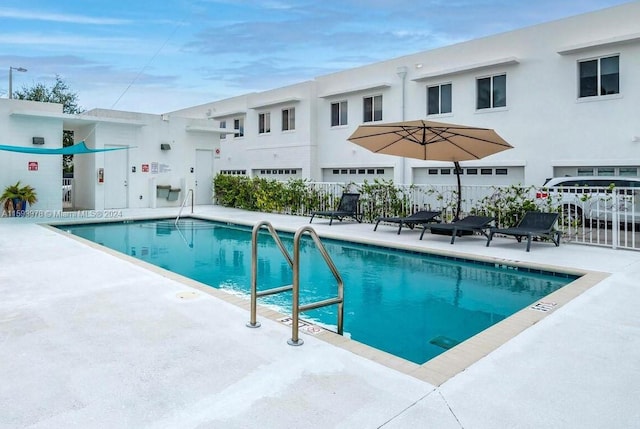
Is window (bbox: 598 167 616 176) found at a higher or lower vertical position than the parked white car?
higher

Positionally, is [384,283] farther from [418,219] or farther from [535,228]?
[418,219]

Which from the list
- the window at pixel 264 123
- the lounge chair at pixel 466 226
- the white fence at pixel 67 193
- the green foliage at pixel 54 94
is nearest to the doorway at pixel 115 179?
the white fence at pixel 67 193

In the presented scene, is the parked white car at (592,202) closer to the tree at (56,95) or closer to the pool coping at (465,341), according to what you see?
the pool coping at (465,341)

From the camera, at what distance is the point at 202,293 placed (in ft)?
17.4

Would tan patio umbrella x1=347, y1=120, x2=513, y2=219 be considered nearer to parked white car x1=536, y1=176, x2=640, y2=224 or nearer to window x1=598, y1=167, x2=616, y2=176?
parked white car x1=536, y1=176, x2=640, y2=224

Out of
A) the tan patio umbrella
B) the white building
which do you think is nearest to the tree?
the white building

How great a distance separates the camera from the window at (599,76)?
1276cm

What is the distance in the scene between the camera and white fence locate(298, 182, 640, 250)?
8695mm

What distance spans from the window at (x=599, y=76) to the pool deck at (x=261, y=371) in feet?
31.7

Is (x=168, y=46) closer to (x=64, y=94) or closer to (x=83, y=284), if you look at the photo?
(x=83, y=284)

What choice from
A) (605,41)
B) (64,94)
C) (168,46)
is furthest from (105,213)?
(64,94)

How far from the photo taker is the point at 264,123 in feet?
78.0

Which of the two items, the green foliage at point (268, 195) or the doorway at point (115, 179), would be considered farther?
the doorway at point (115, 179)

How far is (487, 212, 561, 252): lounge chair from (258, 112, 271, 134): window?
1625 cm
